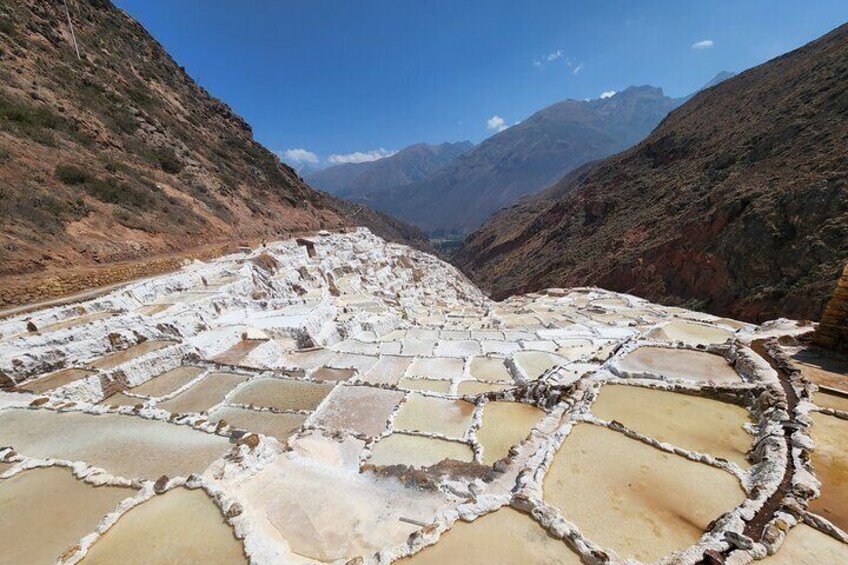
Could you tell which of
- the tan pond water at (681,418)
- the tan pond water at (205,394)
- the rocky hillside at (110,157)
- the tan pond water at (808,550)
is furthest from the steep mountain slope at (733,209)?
the rocky hillside at (110,157)

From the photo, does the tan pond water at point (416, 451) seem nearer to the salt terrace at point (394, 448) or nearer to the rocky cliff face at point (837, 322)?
the salt terrace at point (394, 448)

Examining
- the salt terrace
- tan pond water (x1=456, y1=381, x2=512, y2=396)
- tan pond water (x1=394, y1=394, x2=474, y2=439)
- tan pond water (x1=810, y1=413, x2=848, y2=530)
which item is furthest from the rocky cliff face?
tan pond water (x1=394, y1=394, x2=474, y2=439)

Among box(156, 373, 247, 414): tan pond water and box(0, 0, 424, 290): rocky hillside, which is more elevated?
box(0, 0, 424, 290): rocky hillside

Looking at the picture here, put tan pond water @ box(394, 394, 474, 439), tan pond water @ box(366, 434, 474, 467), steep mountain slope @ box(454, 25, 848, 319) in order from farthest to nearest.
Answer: steep mountain slope @ box(454, 25, 848, 319) → tan pond water @ box(394, 394, 474, 439) → tan pond water @ box(366, 434, 474, 467)

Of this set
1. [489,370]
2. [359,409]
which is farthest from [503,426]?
[489,370]

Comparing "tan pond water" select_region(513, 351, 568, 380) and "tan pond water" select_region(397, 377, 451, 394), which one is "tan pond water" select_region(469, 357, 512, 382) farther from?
"tan pond water" select_region(397, 377, 451, 394)
